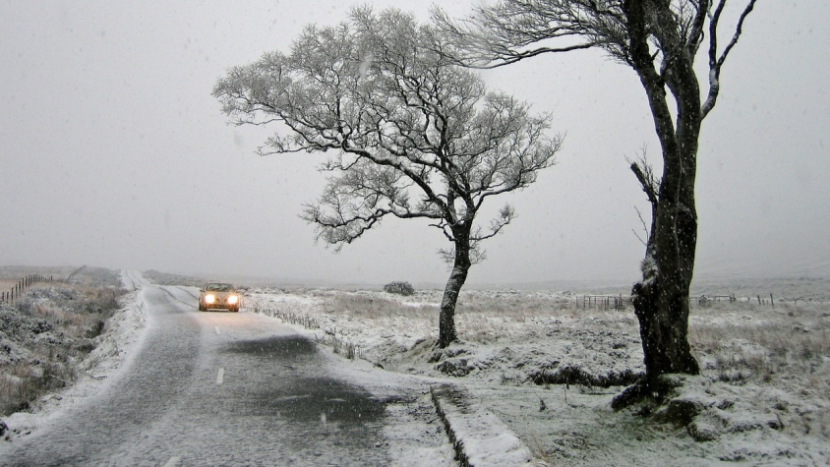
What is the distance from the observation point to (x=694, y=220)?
711 centimetres

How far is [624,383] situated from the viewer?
11094mm

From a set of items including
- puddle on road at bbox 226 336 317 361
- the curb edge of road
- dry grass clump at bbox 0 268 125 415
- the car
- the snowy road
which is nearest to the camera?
the curb edge of road

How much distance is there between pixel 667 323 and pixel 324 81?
9.85m

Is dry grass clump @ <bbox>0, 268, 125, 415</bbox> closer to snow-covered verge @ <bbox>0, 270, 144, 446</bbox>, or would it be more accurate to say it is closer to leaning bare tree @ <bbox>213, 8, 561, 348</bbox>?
snow-covered verge @ <bbox>0, 270, 144, 446</bbox>

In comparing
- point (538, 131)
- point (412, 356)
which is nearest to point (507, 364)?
point (412, 356)

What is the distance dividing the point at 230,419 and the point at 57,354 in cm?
907

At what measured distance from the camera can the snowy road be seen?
19.5 ft

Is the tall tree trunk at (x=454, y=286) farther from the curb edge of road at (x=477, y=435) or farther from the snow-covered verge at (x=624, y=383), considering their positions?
the curb edge of road at (x=477, y=435)

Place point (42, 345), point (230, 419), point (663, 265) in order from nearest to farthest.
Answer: point (663, 265), point (230, 419), point (42, 345)

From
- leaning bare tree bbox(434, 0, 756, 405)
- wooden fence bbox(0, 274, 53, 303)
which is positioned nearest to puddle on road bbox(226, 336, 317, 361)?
leaning bare tree bbox(434, 0, 756, 405)

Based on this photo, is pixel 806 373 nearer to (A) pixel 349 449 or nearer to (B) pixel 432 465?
(B) pixel 432 465

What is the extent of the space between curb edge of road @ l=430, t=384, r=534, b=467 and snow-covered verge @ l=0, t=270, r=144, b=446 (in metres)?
5.48

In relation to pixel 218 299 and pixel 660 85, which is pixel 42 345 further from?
pixel 660 85

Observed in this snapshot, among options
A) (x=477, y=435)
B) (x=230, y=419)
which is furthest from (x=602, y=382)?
(x=230, y=419)
